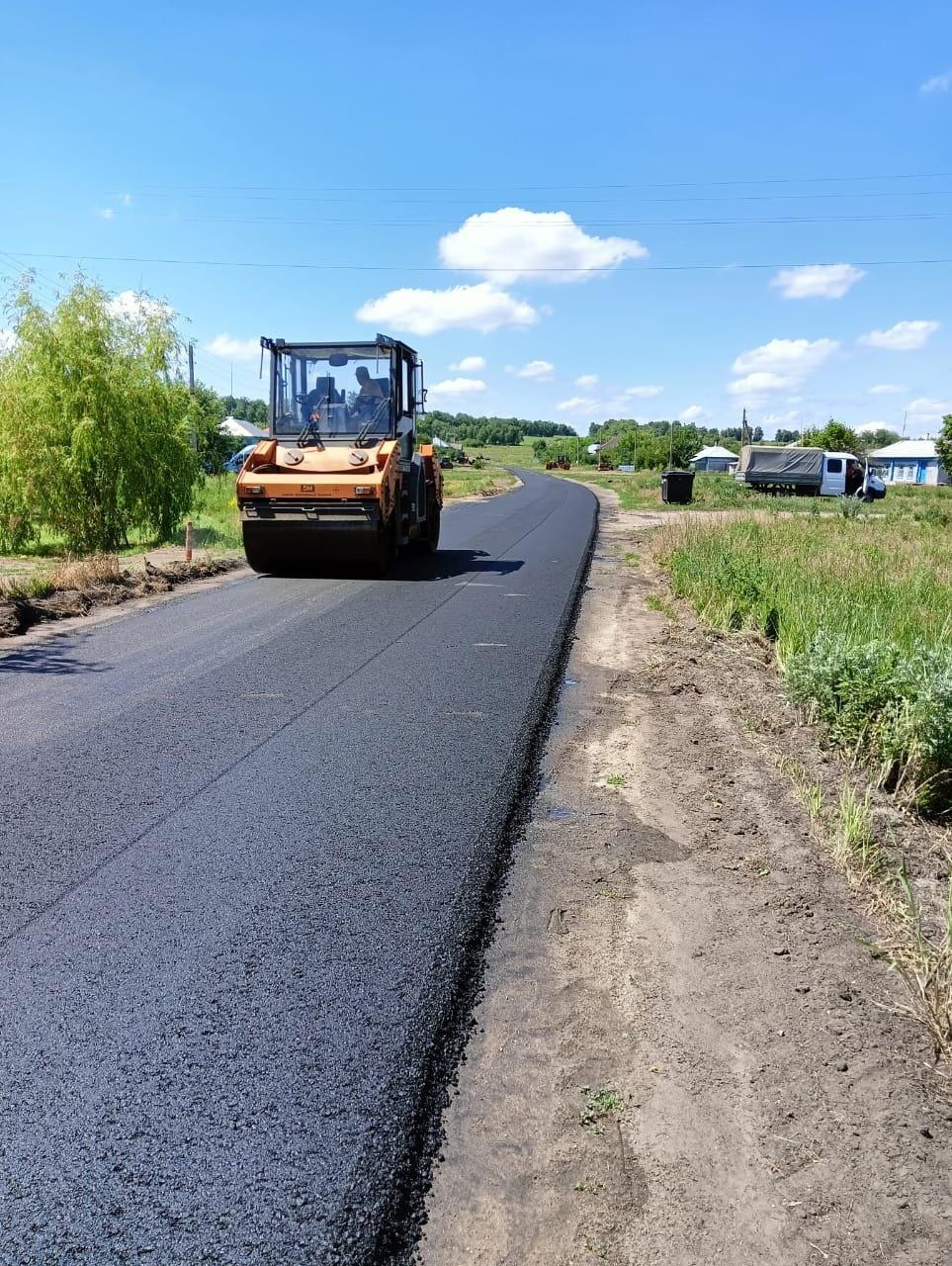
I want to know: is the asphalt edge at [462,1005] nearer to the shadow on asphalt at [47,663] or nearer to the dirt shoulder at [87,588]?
the shadow on asphalt at [47,663]

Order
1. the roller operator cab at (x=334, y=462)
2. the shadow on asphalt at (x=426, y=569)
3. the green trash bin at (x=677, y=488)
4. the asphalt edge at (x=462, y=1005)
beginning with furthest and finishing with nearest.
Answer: the green trash bin at (x=677, y=488), the shadow on asphalt at (x=426, y=569), the roller operator cab at (x=334, y=462), the asphalt edge at (x=462, y=1005)

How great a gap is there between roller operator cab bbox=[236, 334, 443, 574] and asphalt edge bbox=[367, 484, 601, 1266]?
20.9 ft

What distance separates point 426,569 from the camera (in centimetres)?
1470

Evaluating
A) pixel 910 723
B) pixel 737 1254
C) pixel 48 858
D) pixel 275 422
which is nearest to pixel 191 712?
pixel 48 858

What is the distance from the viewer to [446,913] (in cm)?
389

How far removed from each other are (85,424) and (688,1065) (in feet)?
52.2

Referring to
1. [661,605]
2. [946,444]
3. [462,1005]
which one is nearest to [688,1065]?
[462,1005]

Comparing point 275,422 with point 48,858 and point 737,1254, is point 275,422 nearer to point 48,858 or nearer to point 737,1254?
point 48,858

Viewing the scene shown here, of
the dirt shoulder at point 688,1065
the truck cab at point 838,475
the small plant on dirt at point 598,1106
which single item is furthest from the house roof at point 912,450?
the small plant on dirt at point 598,1106

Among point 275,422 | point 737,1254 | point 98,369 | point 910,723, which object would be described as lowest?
point 737,1254

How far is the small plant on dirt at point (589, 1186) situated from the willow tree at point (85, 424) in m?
16.2

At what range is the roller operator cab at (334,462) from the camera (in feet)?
41.2

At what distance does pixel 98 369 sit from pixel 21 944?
15063 mm

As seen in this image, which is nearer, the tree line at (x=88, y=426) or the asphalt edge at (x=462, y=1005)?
the asphalt edge at (x=462, y=1005)
